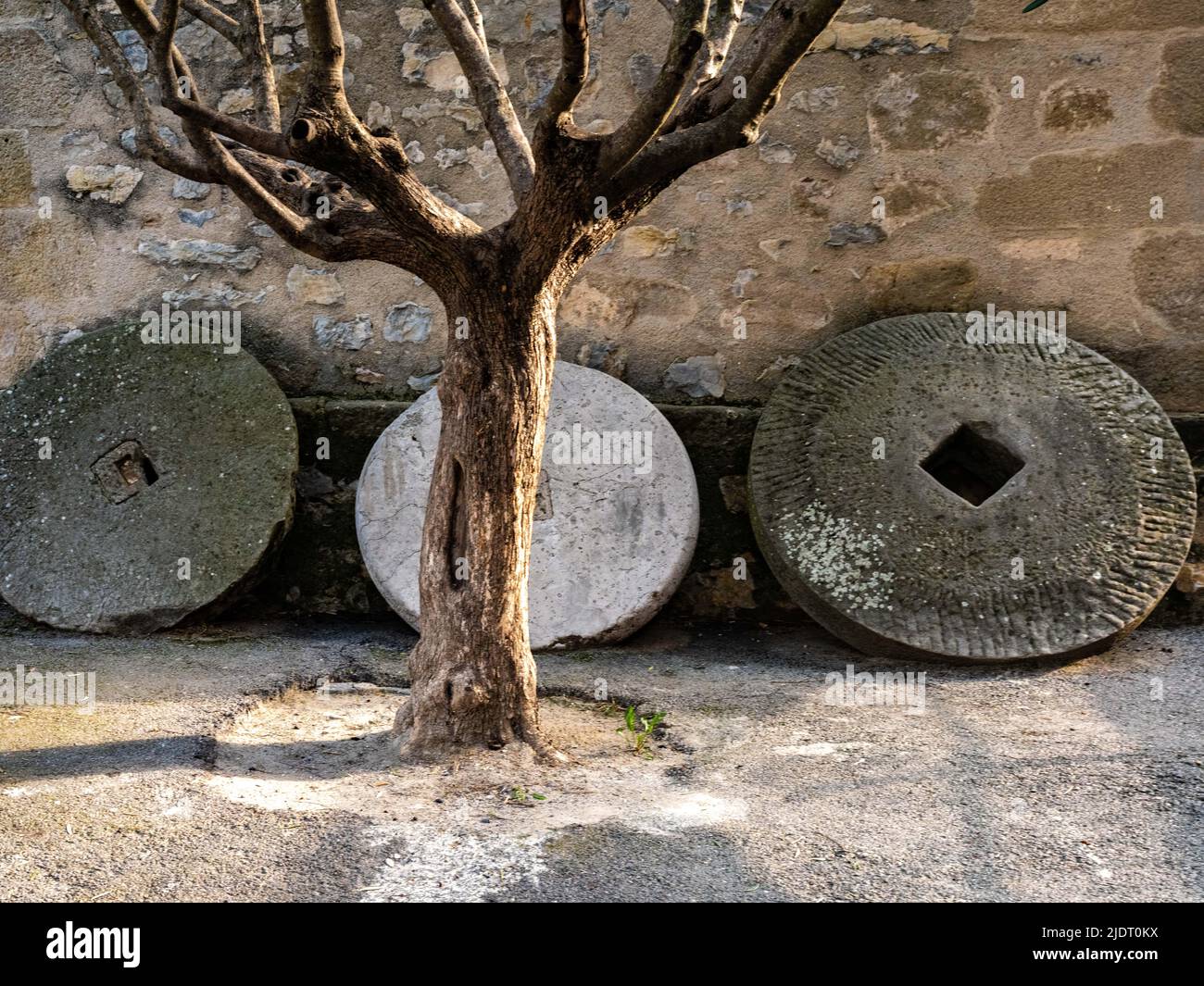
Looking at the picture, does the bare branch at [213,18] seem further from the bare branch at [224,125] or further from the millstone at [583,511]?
the millstone at [583,511]

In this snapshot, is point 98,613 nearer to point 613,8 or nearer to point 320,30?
point 320,30

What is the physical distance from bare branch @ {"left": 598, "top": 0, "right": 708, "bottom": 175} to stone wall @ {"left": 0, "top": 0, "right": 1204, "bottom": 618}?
167 centimetres

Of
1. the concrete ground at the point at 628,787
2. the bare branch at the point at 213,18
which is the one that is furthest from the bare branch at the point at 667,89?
the concrete ground at the point at 628,787

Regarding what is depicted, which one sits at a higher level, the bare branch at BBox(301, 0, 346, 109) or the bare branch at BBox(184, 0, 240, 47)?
the bare branch at BBox(184, 0, 240, 47)

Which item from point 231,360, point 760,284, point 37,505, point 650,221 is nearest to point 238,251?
point 231,360

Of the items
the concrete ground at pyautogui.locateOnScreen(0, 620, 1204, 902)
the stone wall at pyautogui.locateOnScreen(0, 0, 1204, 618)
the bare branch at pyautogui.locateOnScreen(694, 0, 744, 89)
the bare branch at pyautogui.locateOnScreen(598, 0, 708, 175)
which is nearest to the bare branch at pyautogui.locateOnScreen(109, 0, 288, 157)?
the bare branch at pyautogui.locateOnScreen(598, 0, 708, 175)

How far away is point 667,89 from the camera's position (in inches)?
96.2

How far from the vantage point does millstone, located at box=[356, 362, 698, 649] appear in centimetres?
385

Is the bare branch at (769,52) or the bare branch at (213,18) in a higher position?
A: the bare branch at (213,18)

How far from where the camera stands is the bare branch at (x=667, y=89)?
2.40m

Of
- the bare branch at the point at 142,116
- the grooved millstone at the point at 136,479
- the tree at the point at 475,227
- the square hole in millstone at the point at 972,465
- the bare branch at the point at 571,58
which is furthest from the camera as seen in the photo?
the grooved millstone at the point at 136,479

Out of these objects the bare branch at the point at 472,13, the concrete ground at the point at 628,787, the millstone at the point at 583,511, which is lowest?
the concrete ground at the point at 628,787

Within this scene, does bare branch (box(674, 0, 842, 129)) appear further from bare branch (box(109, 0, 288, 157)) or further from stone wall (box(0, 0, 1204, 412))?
stone wall (box(0, 0, 1204, 412))

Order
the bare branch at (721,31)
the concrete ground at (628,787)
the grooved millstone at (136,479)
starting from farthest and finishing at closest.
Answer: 1. the grooved millstone at (136,479)
2. the bare branch at (721,31)
3. the concrete ground at (628,787)
